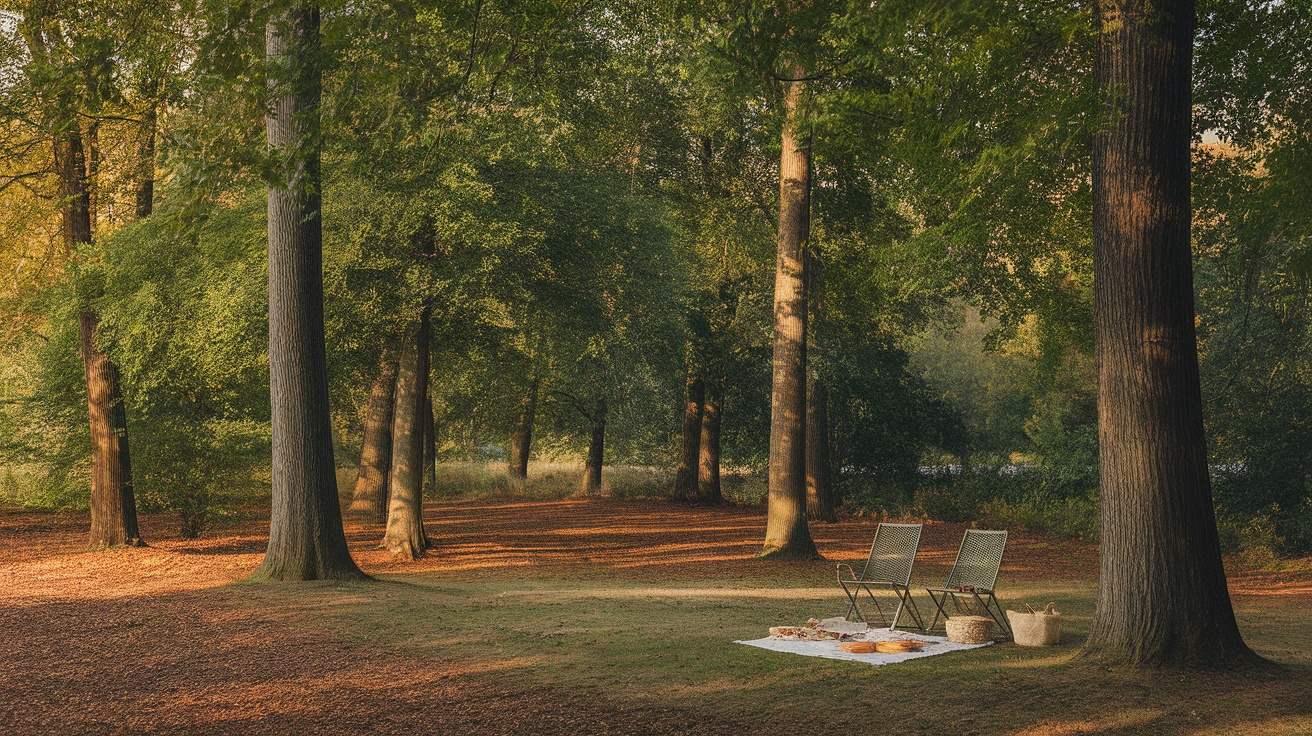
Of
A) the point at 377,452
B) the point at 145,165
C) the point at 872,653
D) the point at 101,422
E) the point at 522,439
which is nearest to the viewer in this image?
the point at 872,653

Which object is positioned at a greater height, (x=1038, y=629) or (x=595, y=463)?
(x=595, y=463)

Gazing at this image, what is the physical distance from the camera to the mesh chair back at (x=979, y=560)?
887 centimetres

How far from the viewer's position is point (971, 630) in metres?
8.18

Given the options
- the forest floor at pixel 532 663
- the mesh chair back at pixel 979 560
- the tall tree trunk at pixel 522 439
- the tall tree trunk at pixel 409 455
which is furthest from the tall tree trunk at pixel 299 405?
the tall tree trunk at pixel 522 439

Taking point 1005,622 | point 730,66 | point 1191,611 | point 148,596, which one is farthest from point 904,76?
point 148,596

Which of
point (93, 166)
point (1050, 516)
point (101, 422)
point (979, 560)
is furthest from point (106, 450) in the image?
point (1050, 516)

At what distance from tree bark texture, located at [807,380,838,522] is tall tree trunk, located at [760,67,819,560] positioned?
21.6 feet

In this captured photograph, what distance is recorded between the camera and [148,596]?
11.0m

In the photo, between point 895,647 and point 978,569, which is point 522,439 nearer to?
point 978,569

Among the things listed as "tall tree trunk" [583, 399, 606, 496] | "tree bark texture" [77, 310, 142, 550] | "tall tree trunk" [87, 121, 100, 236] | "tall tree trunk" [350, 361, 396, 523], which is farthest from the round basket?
"tall tree trunk" [583, 399, 606, 496]

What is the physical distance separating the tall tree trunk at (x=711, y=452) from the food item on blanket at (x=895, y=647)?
19076 millimetres

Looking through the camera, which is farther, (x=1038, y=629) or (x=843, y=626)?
(x=843, y=626)

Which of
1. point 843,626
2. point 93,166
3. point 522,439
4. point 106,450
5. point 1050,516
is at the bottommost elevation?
point 1050,516

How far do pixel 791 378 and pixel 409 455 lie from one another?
5951 mm
